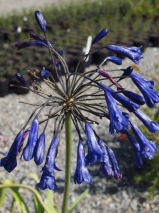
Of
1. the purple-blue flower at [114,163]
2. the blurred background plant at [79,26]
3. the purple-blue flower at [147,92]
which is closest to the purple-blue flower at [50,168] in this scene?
the purple-blue flower at [114,163]

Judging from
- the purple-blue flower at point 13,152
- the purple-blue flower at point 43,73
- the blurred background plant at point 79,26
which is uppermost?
the blurred background plant at point 79,26

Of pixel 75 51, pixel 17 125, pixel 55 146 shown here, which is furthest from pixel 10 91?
pixel 55 146

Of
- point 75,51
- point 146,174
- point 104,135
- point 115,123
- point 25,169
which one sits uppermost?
point 75,51

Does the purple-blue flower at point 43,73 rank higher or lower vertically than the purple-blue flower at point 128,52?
higher

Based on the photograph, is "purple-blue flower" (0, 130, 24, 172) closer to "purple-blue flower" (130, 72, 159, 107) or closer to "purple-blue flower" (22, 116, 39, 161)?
"purple-blue flower" (22, 116, 39, 161)

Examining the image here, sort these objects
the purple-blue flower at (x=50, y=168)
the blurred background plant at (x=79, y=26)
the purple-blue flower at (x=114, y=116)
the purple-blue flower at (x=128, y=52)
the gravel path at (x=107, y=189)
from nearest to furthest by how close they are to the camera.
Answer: the purple-blue flower at (x=114, y=116), the purple-blue flower at (x=50, y=168), the purple-blue flower at (x=128, y=52), the gravel path at (x=107, y=189), the blurred background plant at (x=79, y=26)

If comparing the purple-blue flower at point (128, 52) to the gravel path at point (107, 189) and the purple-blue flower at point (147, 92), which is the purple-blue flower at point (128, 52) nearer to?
the purple-blue flower at point (147, 92)

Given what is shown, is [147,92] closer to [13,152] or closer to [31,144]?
[31,144]

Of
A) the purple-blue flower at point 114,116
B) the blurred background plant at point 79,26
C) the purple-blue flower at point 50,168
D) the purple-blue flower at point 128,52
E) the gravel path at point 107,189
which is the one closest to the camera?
the purple-blue flower at point 114,116

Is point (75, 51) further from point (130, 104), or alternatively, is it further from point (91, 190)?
point (130, 104)

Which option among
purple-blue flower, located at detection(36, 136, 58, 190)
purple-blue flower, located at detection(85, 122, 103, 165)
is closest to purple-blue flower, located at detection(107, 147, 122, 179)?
purple-blue flower, located at detection(85, 122, 103, 165)

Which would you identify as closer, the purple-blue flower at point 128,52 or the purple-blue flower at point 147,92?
the purple-blue flower at point 147,92
